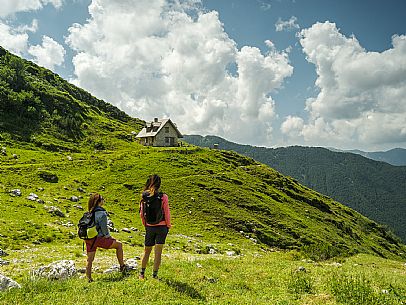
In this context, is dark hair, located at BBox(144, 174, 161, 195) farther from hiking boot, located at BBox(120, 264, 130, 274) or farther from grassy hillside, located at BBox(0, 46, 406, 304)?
hiking boot, located at BBox(120, 264, 130, 274)

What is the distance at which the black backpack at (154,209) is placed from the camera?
13.4 metres

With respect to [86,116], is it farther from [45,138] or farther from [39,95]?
[45,138]

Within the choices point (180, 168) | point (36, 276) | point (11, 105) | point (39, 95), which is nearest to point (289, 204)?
point (180, 168)

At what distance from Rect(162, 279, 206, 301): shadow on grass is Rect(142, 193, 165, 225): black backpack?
7.45 ft

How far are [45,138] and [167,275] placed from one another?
3681 inches

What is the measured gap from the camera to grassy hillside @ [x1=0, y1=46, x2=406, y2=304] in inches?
495

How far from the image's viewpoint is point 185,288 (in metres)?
12.6

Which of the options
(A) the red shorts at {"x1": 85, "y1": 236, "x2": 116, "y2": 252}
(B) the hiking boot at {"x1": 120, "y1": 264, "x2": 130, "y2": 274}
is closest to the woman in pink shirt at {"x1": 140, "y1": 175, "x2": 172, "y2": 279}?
(B) the hiking boot at {"x1": 120, "y1": 264, "x2": 130, "y2": 274}

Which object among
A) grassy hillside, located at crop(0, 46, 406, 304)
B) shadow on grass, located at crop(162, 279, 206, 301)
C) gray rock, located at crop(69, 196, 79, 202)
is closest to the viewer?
shadow on grass, located at crop(162, 279, 206, 301)

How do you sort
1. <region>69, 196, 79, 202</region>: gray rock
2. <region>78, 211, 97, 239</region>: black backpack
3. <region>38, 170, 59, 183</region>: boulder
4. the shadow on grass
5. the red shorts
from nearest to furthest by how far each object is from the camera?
the shadow on grass → <region>78, 211, 97, 239</region>: black backpack → the red shorts → <region>69, 196, 79, 202</region>: gray rock → <region>38, 170, 59, 183</region>: boulder

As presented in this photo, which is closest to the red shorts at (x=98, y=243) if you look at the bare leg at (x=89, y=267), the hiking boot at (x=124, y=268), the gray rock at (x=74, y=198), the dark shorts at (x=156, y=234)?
the bare leg at (x=89, y=267)

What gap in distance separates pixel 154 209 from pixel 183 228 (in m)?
33.2

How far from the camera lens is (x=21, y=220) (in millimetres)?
30719

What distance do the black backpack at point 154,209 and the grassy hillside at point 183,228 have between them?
2237 millimetres
